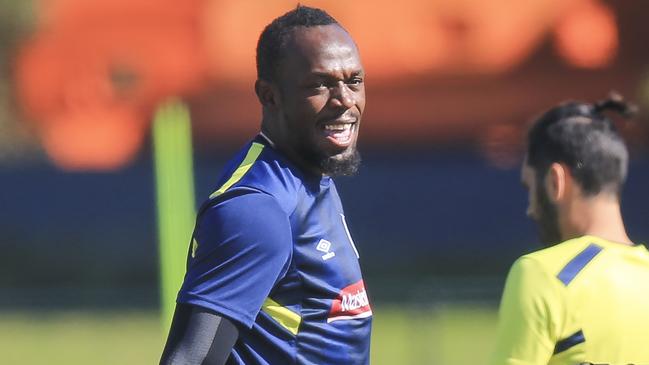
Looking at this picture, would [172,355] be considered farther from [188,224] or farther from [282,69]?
[188,224]

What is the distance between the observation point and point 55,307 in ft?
34.2

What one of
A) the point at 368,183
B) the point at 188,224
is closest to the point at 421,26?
the point at 368,183

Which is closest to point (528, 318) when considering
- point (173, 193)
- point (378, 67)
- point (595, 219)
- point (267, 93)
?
point (595, 219)

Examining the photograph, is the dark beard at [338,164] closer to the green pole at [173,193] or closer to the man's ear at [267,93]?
the man's ear at [267,93]

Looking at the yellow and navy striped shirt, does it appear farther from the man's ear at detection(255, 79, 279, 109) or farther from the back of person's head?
the man's ear at detection(255, 79, 279, 109)

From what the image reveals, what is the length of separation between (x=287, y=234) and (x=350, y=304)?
1.02 feet

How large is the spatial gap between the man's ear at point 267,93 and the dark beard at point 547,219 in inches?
27.3

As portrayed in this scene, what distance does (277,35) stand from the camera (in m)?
3.40

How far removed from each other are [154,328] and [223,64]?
15.4 ft

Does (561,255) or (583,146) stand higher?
(583,146)

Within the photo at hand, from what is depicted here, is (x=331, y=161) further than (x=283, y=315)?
Yes

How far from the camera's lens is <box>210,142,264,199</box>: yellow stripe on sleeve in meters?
3.18

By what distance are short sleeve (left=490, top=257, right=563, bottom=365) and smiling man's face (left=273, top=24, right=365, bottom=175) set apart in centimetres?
58

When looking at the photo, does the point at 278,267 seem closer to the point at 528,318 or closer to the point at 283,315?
the point at 283,315
